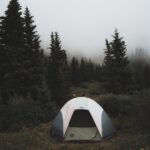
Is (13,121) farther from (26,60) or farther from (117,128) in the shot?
(26,60)

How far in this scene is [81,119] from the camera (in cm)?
1309

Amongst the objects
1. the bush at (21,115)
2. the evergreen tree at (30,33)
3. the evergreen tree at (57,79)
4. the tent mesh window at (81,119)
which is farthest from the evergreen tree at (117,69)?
the tent mesh window at (81,119)

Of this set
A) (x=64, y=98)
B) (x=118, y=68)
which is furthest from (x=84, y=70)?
(x=64, y=98)

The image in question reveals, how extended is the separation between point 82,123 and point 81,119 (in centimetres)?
20

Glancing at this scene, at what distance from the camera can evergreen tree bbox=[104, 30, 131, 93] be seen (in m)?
35.3

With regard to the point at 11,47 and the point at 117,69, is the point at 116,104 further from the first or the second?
the point at 117,69

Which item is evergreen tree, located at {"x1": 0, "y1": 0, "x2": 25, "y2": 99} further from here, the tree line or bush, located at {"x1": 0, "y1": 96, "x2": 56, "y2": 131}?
bush, located at {"x1": 0, "y1": 96, "x2": 56, "y2": 131}

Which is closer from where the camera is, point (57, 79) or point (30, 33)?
point (30, 33)

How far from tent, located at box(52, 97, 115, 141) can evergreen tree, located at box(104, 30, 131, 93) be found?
884 inches

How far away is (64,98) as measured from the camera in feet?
95.3

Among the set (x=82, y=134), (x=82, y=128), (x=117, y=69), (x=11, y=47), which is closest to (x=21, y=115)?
(x=82, y=128)

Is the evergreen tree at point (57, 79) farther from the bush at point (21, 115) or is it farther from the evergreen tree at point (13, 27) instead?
the bush at point (21, 115)

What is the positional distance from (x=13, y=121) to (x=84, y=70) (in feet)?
207

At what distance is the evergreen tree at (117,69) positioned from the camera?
1391 inches
